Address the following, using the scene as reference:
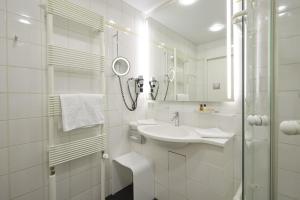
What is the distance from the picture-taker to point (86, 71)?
1448mm

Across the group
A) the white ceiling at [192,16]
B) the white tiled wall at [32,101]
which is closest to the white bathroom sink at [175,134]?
the white tiled wall at [32,101]

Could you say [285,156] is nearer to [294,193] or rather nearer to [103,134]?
[294,193]

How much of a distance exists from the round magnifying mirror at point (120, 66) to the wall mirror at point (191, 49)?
1.30 ft

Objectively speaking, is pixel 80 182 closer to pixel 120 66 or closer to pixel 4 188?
pixel 4 188

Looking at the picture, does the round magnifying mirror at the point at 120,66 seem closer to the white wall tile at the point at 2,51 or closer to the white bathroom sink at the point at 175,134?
the white bathroom sink at the point at 175,134

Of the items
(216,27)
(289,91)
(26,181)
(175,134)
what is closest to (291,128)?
(289,91)

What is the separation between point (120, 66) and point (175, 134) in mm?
983

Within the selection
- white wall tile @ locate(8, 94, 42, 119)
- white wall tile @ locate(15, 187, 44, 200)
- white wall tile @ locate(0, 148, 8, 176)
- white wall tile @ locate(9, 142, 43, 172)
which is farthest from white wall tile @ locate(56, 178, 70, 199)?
white wall tile @ locate(8, 94, 42, 119)

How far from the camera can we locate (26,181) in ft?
3.69

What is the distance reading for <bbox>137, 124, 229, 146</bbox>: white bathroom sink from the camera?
1101 mm

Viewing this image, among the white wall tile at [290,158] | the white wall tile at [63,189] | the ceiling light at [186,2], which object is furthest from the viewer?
the ceiling light at [186,2]

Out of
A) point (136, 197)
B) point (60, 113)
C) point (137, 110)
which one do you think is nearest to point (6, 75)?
point (60, 113)

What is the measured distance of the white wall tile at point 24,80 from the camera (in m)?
1.05

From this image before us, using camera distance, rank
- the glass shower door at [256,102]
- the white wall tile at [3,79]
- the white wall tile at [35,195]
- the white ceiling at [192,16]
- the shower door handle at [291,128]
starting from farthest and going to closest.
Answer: the white ceiling at [192,16]
the white wall tile at [35,195]
the white wall tile at [3,79]
the glass shower door at [256,102]
the shower door handle at [291,128]
